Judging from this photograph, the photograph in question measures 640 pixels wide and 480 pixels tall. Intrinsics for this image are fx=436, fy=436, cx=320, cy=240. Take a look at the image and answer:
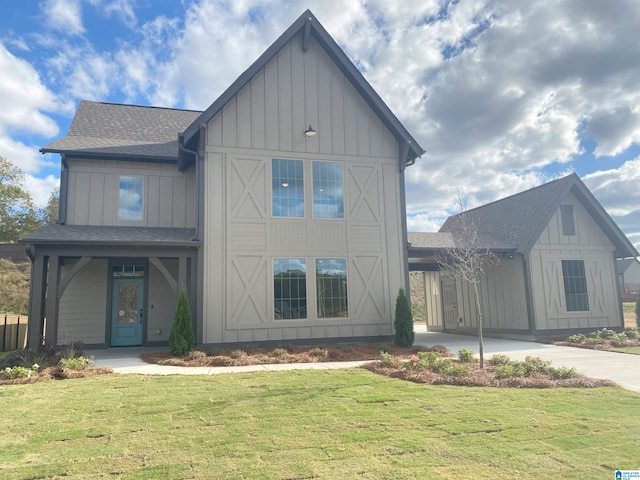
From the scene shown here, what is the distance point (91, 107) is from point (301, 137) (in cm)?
902

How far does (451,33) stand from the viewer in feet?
46.1

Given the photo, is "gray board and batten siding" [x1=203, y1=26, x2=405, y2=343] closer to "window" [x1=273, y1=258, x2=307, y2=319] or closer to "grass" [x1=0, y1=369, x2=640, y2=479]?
"window" [x1=273, y1=258, x2=307, y2=319]

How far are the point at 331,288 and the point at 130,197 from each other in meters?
7.01

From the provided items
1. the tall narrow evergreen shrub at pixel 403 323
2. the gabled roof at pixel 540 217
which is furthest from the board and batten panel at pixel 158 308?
the gabled roof at pixel 540 217

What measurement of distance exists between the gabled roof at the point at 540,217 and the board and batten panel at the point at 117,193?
32.2 feet

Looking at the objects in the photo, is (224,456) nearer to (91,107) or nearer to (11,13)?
(11,13)

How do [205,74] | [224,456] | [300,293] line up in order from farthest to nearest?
[205,74] < [300,293] < [224,456]

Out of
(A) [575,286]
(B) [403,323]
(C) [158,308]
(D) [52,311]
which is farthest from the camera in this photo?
(A) [575,286]

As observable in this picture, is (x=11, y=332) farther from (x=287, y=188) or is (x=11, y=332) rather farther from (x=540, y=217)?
(x=540, y=217)

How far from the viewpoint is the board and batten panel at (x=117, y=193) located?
13430 mm

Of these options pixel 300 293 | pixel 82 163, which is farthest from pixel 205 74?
pixel 300 293

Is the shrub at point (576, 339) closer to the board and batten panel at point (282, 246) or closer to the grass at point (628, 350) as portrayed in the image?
the grass at point (628, 350)

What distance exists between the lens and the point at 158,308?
551 inches

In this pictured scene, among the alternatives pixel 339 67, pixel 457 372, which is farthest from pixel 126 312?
pixel 457 372
